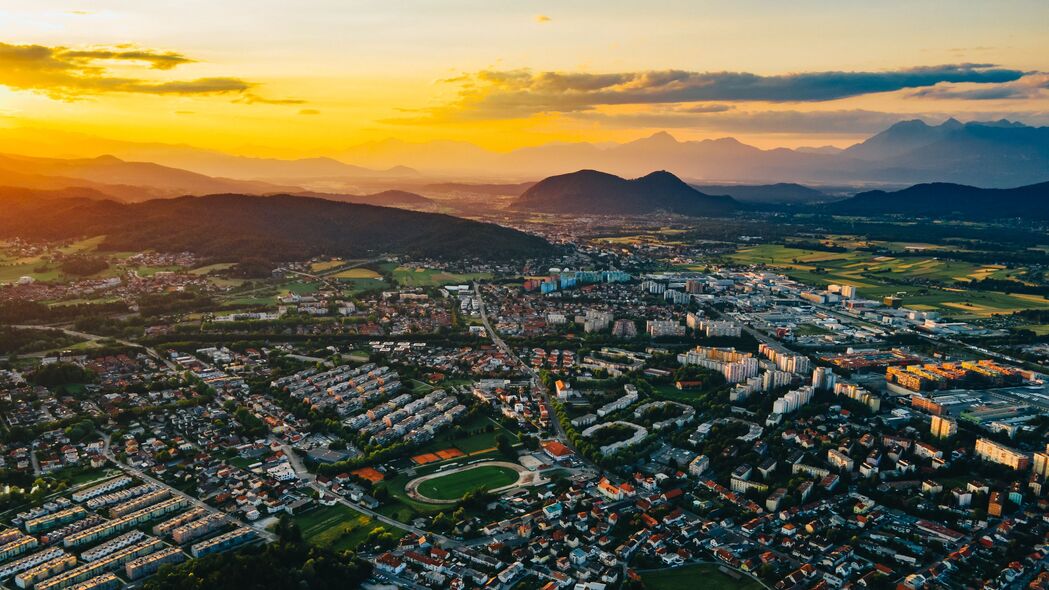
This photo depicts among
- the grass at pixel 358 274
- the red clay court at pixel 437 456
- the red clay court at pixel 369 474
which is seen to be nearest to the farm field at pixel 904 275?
the grass at pixel 358 274

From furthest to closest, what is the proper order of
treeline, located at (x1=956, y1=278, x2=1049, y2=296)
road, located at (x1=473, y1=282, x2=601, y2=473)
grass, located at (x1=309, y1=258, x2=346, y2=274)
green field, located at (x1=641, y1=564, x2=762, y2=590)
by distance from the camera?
grass, located at (x1=309, y1=258, x2=346, y2=274)
treeline, located at (x1=956, y1=278, x2=1049, y2=296)
road, located at (x1=473, y1=282, x2=601, y2=473)
green field, located at (x1=641, y1=564, x2=762, y2=590)

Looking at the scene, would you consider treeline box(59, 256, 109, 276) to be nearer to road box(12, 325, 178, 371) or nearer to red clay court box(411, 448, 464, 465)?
road box(12, 325, 178, 371)

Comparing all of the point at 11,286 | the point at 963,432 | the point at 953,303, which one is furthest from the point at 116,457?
the point at 953,303

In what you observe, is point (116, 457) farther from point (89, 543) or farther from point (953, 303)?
point (953, 303)

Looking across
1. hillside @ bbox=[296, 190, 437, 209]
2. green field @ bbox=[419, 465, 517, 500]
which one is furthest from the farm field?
hillside @ bbox=[296, 190, 437, 209]

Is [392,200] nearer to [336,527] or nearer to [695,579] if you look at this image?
[336,527]

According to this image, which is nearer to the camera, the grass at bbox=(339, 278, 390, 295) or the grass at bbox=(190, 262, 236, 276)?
the grass at bbox=(339, 278, 390, 295)
